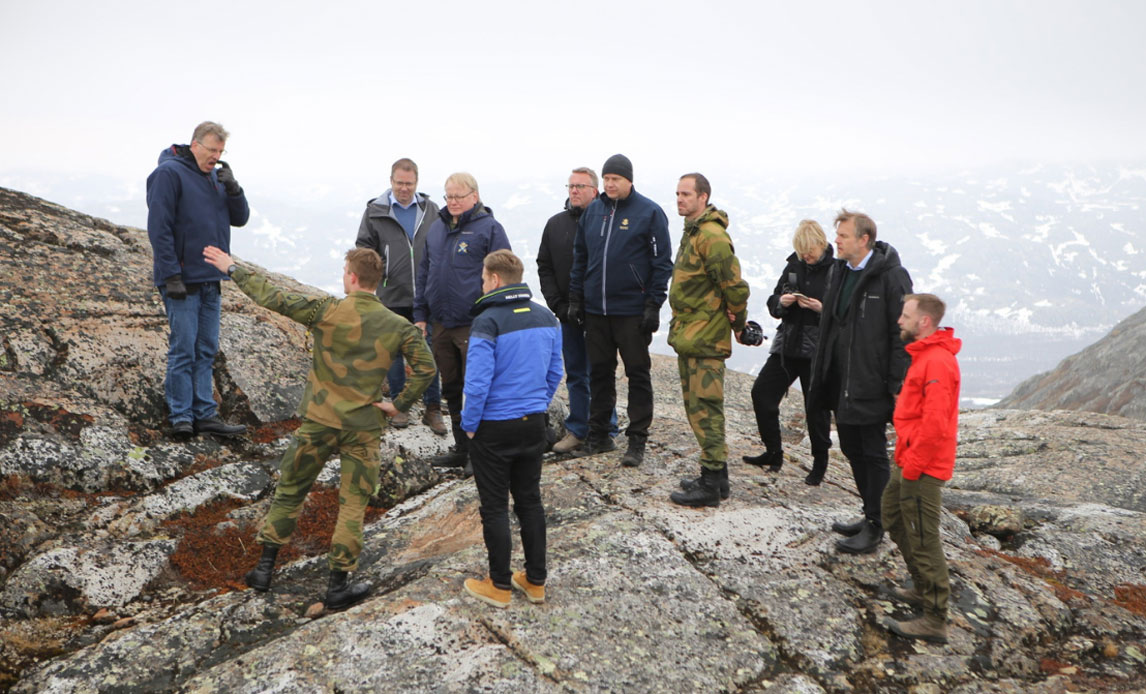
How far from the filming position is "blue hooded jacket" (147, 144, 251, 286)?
28.7 ft

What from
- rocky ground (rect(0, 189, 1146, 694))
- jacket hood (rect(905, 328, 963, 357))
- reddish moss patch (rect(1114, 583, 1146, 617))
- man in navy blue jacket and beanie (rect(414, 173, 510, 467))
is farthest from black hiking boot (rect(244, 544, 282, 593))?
reddish moss patch (rect(1114, 583, 1146, 617))

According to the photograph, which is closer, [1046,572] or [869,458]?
[869,458]

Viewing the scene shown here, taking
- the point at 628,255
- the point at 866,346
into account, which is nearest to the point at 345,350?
the point at 628,255

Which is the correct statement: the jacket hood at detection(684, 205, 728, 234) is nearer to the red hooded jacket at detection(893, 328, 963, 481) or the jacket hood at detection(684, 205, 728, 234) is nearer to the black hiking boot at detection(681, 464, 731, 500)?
the red hooded jacket at detection(893, 328, 963, 481)

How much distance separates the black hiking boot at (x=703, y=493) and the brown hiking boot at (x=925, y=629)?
250cm

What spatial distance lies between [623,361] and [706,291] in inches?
59.4

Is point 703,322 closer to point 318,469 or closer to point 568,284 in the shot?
point 568,284

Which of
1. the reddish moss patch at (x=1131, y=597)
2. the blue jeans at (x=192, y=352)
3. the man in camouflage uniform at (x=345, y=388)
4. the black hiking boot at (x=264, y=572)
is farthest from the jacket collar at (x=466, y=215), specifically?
the reddish moss patch at (x=1131, y=597)

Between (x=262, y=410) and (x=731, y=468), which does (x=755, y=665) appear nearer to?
(x=731, y=468)

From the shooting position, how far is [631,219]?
895 cm

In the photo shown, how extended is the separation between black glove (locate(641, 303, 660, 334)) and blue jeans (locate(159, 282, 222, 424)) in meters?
5.81

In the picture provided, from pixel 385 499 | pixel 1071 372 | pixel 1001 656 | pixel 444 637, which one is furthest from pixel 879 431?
pixel 1071 372

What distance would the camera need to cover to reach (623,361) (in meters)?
9.21

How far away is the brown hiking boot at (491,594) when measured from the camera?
243 inches
